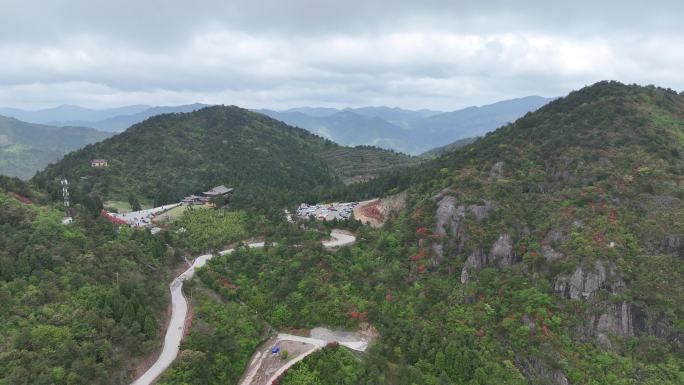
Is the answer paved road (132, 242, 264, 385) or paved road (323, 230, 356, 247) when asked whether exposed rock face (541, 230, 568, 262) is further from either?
paved road (132, 242, 264, 385)

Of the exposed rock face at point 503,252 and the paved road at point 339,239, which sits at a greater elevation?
the exposed rock face at point 503,252

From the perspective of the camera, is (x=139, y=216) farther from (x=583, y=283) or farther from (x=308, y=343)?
(x=583, y=283)

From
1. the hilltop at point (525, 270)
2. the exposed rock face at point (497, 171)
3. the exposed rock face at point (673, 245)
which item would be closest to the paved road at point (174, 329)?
the hilltop at point (525, 270)

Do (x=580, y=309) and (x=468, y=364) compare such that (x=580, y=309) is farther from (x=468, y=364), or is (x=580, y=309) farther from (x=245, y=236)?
(x=245, y=236)

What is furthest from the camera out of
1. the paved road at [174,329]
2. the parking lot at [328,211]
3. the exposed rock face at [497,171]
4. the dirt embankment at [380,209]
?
the parking lot at [328,211]

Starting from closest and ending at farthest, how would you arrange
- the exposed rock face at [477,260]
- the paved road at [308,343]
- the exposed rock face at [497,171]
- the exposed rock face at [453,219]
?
the paved road at [308,343], the exposed rock face at [477,260], the exposed rock face at [453,219], the exposed rock face at [497,171]

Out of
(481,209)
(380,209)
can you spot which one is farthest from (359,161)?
(481,209)

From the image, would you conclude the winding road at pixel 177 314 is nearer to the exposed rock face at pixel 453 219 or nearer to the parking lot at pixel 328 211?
the parking lot at pixel 328 211

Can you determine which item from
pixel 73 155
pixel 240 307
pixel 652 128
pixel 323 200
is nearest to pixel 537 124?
pixel 652 128
